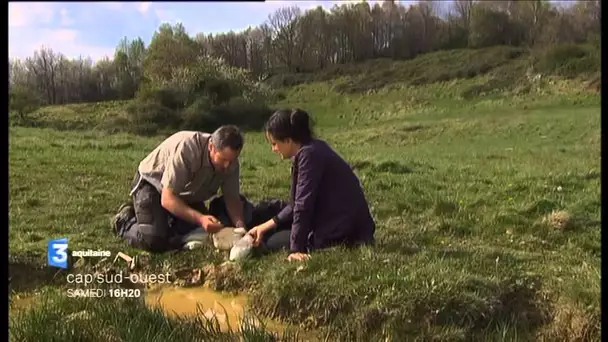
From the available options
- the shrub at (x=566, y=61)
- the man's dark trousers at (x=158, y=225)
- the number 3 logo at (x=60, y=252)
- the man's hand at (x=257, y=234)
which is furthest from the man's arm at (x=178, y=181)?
the shrub at (x=566, y=61)

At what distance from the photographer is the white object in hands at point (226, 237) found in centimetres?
460

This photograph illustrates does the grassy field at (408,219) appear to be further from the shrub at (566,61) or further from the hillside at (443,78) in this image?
the shrub at (566,61)

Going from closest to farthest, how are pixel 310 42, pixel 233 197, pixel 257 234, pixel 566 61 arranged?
pixel 257 234 → pixel 233 197 → pixel 310 42 → pixel 566 61

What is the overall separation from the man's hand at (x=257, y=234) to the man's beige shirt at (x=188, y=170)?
38 cm

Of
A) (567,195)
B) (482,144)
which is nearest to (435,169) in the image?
(482,144)

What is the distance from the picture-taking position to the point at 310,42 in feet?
17.2

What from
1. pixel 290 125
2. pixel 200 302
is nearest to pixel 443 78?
pixel 290 125

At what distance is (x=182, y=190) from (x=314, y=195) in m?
0.98

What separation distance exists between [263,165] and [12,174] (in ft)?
7.14

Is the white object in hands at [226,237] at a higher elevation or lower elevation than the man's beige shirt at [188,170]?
lower

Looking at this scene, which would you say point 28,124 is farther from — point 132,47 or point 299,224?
point 299,224

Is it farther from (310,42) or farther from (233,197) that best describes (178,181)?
(310,42)

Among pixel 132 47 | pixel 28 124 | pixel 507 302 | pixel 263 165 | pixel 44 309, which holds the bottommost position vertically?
pixel 507 302

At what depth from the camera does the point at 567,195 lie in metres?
6.91
